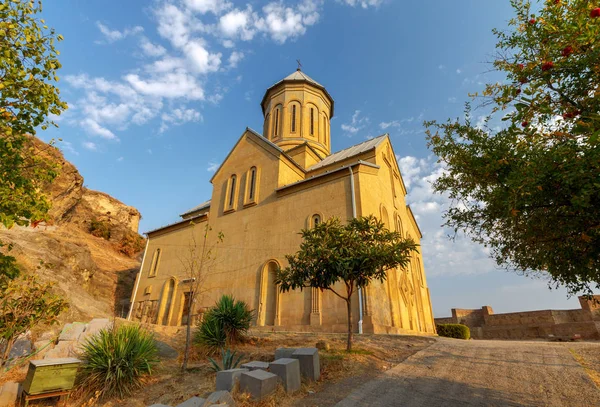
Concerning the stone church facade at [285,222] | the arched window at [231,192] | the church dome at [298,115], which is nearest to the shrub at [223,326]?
the stone church facade at [285,222]

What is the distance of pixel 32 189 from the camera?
6223 mm

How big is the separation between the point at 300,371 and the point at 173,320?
16229mm

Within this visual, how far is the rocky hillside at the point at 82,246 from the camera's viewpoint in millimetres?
17266

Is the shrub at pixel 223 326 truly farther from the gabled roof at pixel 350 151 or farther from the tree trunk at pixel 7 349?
the gabled roof at pixel 350 151

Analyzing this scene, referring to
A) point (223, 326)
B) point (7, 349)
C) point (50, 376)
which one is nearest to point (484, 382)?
point (223, 326)

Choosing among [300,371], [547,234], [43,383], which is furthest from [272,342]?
[547,234]

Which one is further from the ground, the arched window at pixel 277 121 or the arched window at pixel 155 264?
the arched window at pixel 277 121

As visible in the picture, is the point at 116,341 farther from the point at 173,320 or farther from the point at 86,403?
the point at 173,320

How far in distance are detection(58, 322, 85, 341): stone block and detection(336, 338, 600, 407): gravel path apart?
8966mm

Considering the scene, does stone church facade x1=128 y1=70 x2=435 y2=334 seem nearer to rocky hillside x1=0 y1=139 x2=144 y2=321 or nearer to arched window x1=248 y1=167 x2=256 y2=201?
arched window x1=248 y1=167 x2=256 y2=201

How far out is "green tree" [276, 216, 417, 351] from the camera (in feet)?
25.5

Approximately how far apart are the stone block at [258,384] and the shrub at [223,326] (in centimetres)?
438

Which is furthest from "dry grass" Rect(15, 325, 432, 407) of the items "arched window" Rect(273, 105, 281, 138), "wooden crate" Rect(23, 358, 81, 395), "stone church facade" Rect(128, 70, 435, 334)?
"arched window" Rect(273, 105, 281, 138)

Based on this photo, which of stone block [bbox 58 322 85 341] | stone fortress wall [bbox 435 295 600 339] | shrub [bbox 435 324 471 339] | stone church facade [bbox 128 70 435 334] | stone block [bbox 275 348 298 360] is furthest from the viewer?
shrub [bbox 435 324 471 339]
